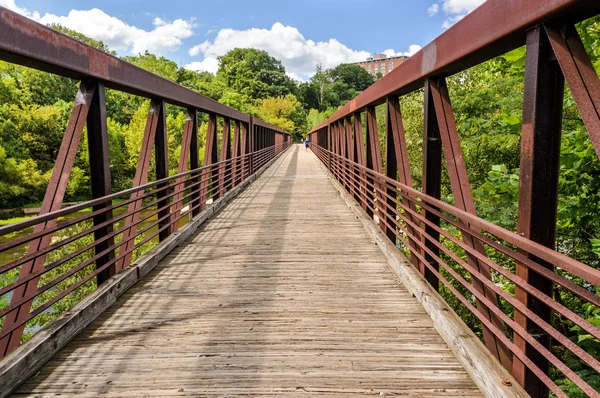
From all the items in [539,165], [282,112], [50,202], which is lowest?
[50,202]

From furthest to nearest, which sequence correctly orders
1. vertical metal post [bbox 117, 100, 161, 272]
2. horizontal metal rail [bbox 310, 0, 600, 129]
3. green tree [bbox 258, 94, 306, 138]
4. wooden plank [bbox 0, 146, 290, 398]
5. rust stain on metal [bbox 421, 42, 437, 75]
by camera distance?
green tree [bbox 258, 94, 306, 138], vertical metal post [bbox 117, 100, 161, 272], rust stain on metal [bbox 421, 42, 437, 75], wooden plank [bbox 0, 146, 290, 398], horizontal metal rail [bbox 310, 0, 600, 129]

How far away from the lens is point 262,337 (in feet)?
10.6

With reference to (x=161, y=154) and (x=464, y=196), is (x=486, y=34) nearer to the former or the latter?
(x=464, y=196)

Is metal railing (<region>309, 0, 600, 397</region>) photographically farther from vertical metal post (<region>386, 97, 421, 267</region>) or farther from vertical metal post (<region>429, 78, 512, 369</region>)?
vertical metal post (<region>386, 97, 421, 267</region>)

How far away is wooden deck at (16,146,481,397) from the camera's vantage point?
8.53 feet

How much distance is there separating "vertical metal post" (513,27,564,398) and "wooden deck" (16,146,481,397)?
513mm

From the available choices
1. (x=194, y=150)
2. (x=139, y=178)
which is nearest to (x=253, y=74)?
(x=194, y=150)

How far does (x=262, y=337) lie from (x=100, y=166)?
97.9 inches

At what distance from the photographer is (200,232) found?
695 centimetres

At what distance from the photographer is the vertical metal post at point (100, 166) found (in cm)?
417

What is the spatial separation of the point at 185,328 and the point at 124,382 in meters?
0.78

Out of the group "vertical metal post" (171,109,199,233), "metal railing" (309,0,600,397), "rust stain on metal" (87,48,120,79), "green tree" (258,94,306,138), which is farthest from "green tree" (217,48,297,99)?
"metal railing" (309,0,600,397)

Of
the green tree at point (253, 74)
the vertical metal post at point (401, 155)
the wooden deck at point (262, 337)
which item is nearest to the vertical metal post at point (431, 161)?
the vertical metal post at point (401, 155)

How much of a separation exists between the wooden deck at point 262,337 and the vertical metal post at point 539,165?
0.51 metres
